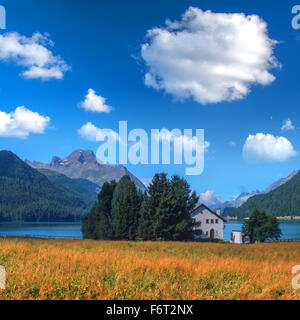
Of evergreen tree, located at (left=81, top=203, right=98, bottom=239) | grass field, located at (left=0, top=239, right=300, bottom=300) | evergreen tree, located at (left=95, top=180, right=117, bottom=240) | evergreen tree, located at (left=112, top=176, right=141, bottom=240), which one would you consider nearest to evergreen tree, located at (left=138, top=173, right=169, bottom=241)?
evergreen tree, located at (left=112, top=176, right=141, bottom=240)

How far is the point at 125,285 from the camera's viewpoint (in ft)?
27.4

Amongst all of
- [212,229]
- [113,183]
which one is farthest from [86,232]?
[212,229]

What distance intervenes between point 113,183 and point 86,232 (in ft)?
44.5

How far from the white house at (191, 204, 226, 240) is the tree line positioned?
52.7 feet

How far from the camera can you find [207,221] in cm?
8294

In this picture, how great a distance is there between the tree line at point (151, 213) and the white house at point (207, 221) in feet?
52.7

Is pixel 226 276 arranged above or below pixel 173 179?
below

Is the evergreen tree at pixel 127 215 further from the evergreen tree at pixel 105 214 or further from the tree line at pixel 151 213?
the evergreen tree at pixel 105 214

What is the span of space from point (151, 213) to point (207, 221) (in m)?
29.4

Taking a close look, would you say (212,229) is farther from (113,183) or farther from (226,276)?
(226,276)

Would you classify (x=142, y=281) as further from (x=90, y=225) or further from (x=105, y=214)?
(x=90, y=225)

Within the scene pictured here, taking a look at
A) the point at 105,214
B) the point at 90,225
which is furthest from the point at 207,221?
the point at 90,225

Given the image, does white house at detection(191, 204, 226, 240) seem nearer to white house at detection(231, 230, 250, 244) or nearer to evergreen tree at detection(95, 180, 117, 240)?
white house at detection(231, 230, 250, 244)

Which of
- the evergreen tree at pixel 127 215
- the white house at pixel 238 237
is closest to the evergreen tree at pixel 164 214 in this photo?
the evergreen tree at pixel 127 215
